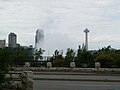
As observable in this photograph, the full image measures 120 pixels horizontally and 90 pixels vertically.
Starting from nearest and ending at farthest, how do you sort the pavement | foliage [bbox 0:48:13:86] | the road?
foliage [bbox 0:48:13:86] → the road → the pavement

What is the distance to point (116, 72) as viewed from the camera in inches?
1587

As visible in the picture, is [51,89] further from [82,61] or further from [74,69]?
[82,61]

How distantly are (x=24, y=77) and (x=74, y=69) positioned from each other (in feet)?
83.7

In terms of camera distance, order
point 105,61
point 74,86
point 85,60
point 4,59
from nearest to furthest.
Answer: point 4,59 → point 74,86 → point 105,61 → point 85,60

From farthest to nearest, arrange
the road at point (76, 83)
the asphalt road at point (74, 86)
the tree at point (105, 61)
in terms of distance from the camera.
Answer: the tree at point (105, 61), the road at point (76, 83), the asphalt road at point (74, 86)

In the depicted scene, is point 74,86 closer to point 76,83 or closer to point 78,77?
point 76,83

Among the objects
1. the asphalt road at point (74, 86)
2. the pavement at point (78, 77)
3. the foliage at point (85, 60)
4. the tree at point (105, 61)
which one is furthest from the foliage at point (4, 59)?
the foliage at point (85, 60)

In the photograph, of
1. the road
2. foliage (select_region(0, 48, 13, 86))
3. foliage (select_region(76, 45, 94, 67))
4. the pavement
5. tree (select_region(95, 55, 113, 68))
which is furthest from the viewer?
foliage (select_region(76, 45, 94, 67))

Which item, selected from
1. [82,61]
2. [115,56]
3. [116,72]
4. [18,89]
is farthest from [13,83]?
[82,61]

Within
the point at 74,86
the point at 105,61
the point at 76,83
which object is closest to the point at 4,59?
the point at 74,86

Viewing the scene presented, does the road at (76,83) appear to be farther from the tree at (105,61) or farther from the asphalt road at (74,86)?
the tree at (105,61)

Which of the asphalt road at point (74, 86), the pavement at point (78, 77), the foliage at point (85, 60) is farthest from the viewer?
the foliage at point (85, 60)

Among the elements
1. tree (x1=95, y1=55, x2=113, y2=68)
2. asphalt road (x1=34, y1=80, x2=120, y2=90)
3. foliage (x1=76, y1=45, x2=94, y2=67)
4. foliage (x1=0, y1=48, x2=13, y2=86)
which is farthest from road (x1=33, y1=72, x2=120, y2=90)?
foliage (x1=76, y1=45, x2=94, y2=67)

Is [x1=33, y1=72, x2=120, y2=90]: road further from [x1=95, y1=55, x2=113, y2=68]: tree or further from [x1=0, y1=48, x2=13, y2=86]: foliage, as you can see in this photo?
[x1=95, y1=55, x2=113, y2=68]: tree
